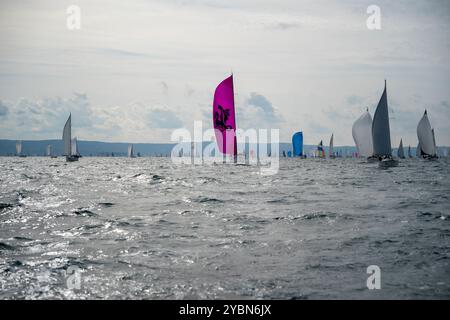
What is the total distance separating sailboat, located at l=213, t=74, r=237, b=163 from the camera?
43844 mm

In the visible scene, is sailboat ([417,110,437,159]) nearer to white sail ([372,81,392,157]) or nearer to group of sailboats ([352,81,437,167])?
group of sailboats ([352,81,437,167])

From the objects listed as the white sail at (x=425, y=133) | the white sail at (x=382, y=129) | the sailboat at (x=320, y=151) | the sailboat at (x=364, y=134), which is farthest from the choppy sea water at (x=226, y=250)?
the sailboat at (x=320, y=151)

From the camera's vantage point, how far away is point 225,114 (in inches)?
1725

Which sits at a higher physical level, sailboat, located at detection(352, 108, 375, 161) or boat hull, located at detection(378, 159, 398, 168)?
sailboat, located at detection(352, 108, 375, 161)

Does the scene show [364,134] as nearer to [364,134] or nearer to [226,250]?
[364,134]

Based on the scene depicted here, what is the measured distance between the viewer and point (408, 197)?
20.5 m

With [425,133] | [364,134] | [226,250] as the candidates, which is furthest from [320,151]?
[226,250]

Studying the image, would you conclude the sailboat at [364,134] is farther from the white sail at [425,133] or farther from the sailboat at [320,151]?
the sailboat at [320,151]

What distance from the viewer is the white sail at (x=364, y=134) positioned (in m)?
66.2

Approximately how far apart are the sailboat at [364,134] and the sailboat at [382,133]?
1590 cm

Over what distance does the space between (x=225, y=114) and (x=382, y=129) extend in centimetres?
1617

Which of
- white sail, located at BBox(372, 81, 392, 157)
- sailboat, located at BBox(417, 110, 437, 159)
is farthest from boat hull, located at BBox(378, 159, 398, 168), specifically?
sailboat, located at BBox(417, 110, 437, 159)
